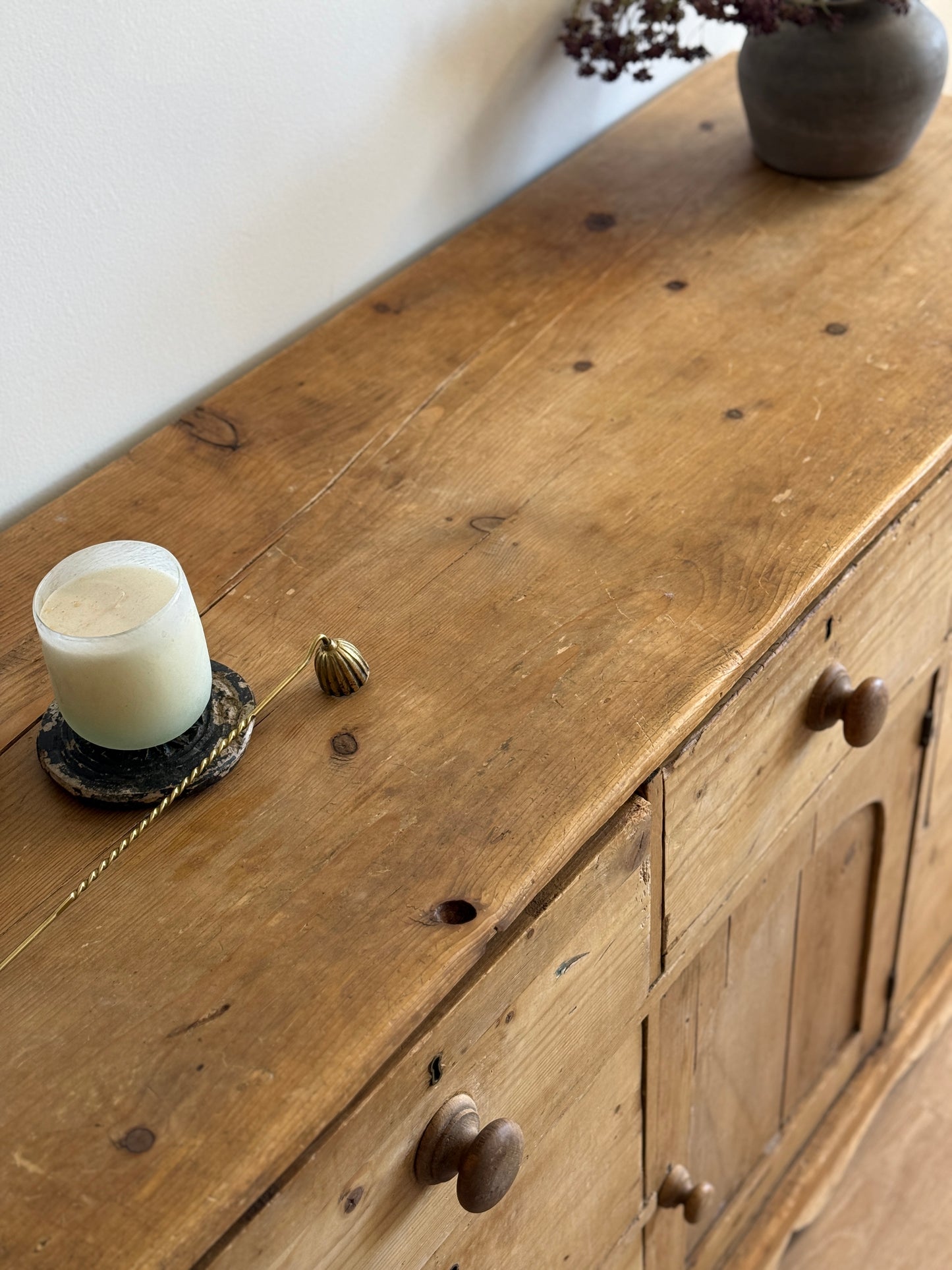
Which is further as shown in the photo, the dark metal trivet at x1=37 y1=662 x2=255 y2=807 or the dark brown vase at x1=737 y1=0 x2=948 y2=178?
the dark brown vase at x1=737 y1=0 x2=948 y2=178

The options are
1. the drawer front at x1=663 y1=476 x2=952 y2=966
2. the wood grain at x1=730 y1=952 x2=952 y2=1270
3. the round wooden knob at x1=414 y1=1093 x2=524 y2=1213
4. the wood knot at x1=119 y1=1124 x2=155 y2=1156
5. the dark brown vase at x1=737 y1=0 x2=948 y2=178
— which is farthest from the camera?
the wood grain at x1=730 y1=952 x2=952 y2=1270

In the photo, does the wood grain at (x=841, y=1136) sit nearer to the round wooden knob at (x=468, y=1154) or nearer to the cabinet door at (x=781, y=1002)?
the cabinet door at (x=781, y=1002)

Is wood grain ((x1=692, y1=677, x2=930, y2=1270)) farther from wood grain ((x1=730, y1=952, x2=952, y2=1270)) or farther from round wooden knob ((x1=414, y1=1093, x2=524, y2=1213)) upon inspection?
round wooden knob ((x1=414, y1=1093, x2=524, y2=1213))

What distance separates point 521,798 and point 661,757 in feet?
0.27

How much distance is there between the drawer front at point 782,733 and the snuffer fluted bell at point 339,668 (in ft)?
0.59

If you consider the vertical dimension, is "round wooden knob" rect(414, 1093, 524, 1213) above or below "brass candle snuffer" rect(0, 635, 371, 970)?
below

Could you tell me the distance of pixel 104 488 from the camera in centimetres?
89

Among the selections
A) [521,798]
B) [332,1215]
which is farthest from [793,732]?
[332,1215]

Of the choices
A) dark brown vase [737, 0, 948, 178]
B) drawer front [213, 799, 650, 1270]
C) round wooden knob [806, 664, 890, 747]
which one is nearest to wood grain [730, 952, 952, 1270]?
drawer front [213, 799, 650, 1270]

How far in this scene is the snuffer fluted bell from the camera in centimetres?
69

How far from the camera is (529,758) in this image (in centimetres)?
67

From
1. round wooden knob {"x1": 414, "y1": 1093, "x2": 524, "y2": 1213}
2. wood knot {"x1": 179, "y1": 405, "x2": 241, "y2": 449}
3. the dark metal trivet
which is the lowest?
round wooden knob {"x1": 414, "y1": 1093, "x2": 524, "y2": 1213}

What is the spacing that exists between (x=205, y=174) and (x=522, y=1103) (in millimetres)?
674

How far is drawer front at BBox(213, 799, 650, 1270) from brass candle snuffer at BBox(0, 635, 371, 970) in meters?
0.16
